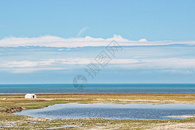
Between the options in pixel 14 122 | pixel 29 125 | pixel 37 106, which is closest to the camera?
pixel 29 125

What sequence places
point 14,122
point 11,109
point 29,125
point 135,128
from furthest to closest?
point 11,109, point 14,122, point 29,125, point 135,128

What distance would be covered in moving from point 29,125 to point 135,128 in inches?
510

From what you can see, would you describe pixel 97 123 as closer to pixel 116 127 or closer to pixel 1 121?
pixel 116 127

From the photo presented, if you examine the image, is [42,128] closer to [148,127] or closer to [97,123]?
[97,123]

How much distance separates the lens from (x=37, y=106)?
73.3m

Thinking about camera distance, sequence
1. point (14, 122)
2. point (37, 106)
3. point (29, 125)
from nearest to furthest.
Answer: point (29, 125) → point (14, 122) → point (37, 106)

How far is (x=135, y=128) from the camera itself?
38375 millimetres

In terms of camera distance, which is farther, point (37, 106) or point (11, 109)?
point (37, 106)

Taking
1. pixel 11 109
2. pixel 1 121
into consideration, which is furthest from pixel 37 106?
pixel 1 121

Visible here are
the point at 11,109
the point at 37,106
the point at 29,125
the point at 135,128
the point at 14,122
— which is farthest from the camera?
the point at 37,106

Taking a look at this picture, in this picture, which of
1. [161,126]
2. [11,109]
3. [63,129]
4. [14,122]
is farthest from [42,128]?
[11,109]

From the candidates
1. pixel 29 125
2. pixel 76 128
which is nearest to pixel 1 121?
pixel 29 125

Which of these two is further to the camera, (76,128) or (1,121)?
(1,121)

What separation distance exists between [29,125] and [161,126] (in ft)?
52.0
